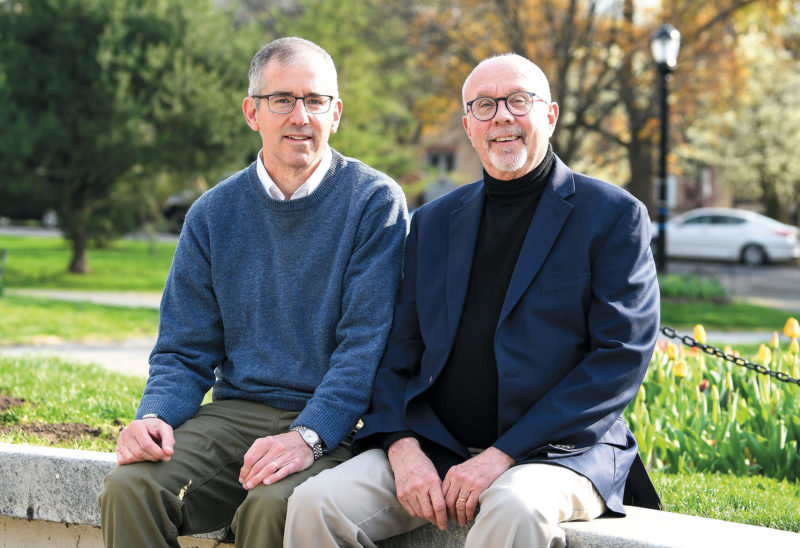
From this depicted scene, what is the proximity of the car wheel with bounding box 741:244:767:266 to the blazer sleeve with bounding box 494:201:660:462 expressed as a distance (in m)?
24.3

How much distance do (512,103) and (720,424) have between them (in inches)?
87.6

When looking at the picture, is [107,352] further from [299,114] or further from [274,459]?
[274,459]

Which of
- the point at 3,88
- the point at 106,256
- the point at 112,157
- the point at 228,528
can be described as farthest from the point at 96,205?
the point at 228,528

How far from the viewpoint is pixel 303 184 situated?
3.57m

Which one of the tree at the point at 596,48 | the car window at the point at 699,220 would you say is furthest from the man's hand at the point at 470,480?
the car window at the point at 699,220

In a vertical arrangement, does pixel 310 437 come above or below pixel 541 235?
below

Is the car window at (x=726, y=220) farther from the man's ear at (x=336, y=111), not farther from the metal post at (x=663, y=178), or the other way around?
the man's ear at (x=336, y=111)

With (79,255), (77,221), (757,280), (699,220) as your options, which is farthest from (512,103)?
(699,220)

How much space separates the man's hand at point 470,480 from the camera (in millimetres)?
2859

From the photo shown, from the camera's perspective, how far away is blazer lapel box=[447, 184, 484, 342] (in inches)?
128

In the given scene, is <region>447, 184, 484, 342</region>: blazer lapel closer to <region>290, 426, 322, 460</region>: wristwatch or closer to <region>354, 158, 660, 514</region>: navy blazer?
<region>354, 158, 660, 514</region>: navy blazer

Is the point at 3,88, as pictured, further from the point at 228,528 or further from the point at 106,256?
the point at 228,528

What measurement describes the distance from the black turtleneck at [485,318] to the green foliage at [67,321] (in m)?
7.91

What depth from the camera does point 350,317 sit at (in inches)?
132
